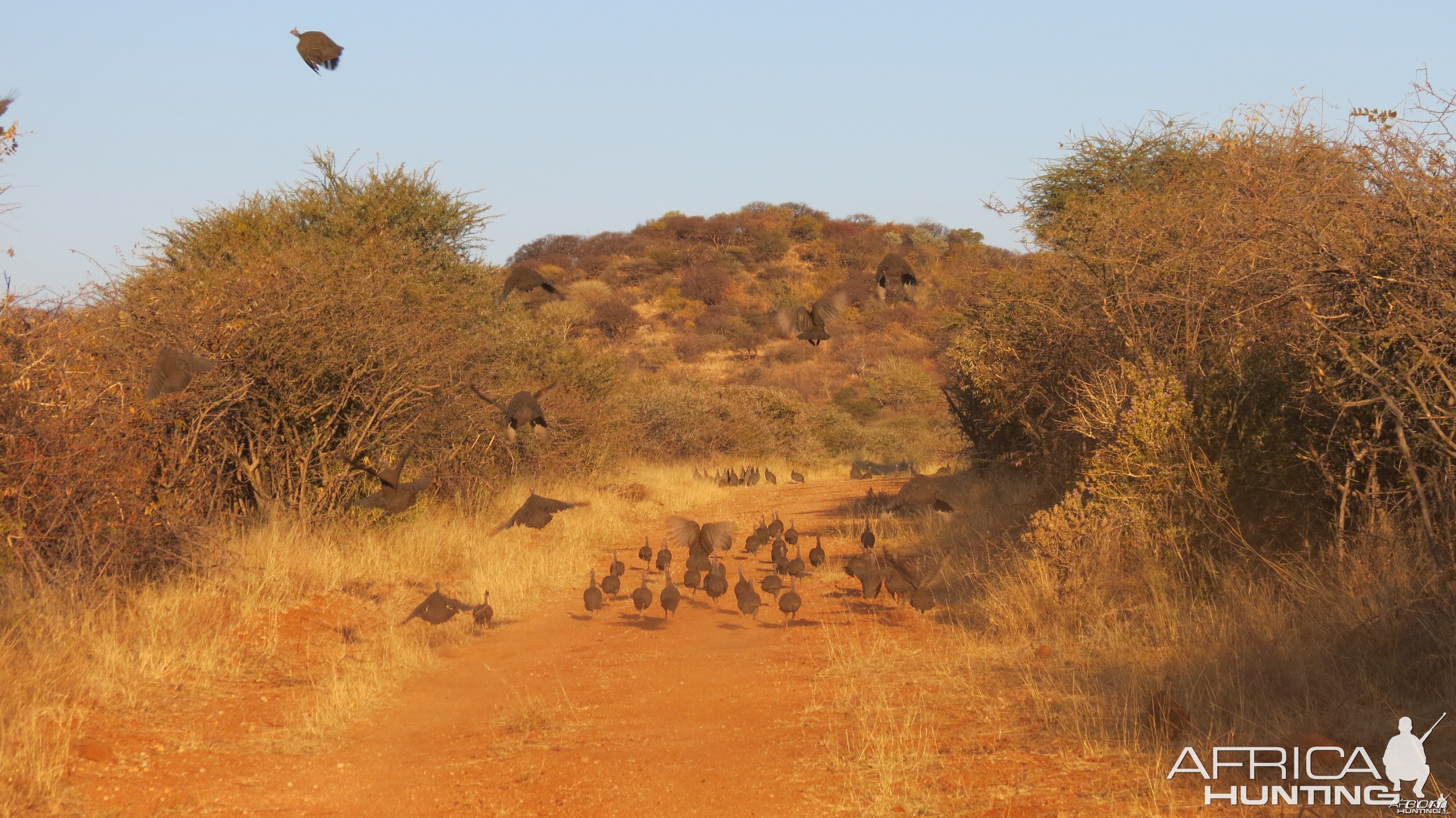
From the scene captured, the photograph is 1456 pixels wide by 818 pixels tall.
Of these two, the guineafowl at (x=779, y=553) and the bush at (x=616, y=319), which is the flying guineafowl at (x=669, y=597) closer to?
the guineafowl at (x=779, y=553)

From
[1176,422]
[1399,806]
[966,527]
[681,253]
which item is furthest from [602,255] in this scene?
[1399,806]

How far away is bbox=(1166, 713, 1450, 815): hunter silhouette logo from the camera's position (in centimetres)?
420

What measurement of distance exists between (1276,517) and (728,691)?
3876mm

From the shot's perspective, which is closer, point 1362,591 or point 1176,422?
point 1362,591

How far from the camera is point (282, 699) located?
6.87 meters

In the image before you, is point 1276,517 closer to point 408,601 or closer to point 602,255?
point 408,601

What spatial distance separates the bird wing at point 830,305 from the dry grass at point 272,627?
3668 mm

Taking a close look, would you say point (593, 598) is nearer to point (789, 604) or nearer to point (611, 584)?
point (611, 584)

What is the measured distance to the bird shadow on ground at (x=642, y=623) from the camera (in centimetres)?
921

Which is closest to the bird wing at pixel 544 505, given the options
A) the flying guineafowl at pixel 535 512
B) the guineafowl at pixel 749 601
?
the flying guineafowl at pixel 535 512

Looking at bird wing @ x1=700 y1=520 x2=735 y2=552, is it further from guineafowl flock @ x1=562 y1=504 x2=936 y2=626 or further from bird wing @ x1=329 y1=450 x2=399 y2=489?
bird wing @ x1=329 y1=450 x2=399 y2=489

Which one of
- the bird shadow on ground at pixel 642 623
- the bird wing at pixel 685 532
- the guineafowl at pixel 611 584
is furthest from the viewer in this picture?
the bird wing at pixel 685 532

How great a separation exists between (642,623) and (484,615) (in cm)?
129

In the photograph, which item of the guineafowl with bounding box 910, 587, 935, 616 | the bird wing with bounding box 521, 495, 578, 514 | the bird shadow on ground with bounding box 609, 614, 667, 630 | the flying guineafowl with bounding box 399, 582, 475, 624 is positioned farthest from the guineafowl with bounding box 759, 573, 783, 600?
the flying guineafowl with bounding box 399, 582, 475, 624
